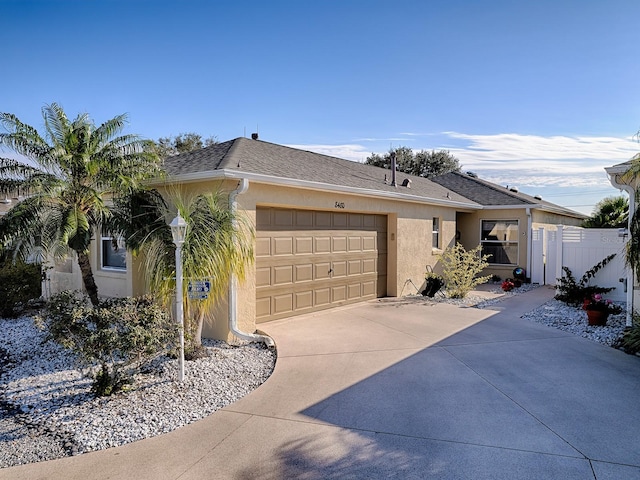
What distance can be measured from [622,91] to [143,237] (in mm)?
11576

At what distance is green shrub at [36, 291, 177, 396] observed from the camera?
4.90 m

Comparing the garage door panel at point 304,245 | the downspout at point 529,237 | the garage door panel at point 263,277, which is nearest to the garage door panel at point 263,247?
the garage door panel at point 263,277

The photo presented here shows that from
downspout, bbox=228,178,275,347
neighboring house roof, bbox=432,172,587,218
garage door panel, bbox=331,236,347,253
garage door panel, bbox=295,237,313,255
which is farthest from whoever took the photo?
neighboring house roof, bbox=432,172,587,218

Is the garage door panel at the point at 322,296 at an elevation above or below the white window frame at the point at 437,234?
below

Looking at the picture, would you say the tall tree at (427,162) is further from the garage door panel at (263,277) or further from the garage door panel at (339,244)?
the garage door panel at (263,277)

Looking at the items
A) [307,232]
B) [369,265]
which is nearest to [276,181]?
[307,232]

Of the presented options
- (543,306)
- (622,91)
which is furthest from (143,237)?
(622,91)

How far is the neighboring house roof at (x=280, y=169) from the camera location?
762cm

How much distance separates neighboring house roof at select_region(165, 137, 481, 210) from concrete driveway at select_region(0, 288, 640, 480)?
3.31 metres

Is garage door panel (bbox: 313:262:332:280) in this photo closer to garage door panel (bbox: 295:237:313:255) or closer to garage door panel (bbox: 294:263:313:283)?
garage door panel (bbox: 294:263:313:283)

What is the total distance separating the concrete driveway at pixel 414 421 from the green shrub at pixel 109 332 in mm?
1328

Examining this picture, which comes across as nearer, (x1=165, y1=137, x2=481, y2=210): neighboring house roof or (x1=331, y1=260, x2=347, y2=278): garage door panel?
(x1=165, y1=137, x2=481, y2=210): neighboring house roof

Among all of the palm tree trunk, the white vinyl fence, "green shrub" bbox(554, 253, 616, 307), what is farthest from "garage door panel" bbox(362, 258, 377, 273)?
the palm tree trunk

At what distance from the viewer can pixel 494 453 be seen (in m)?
3.64
